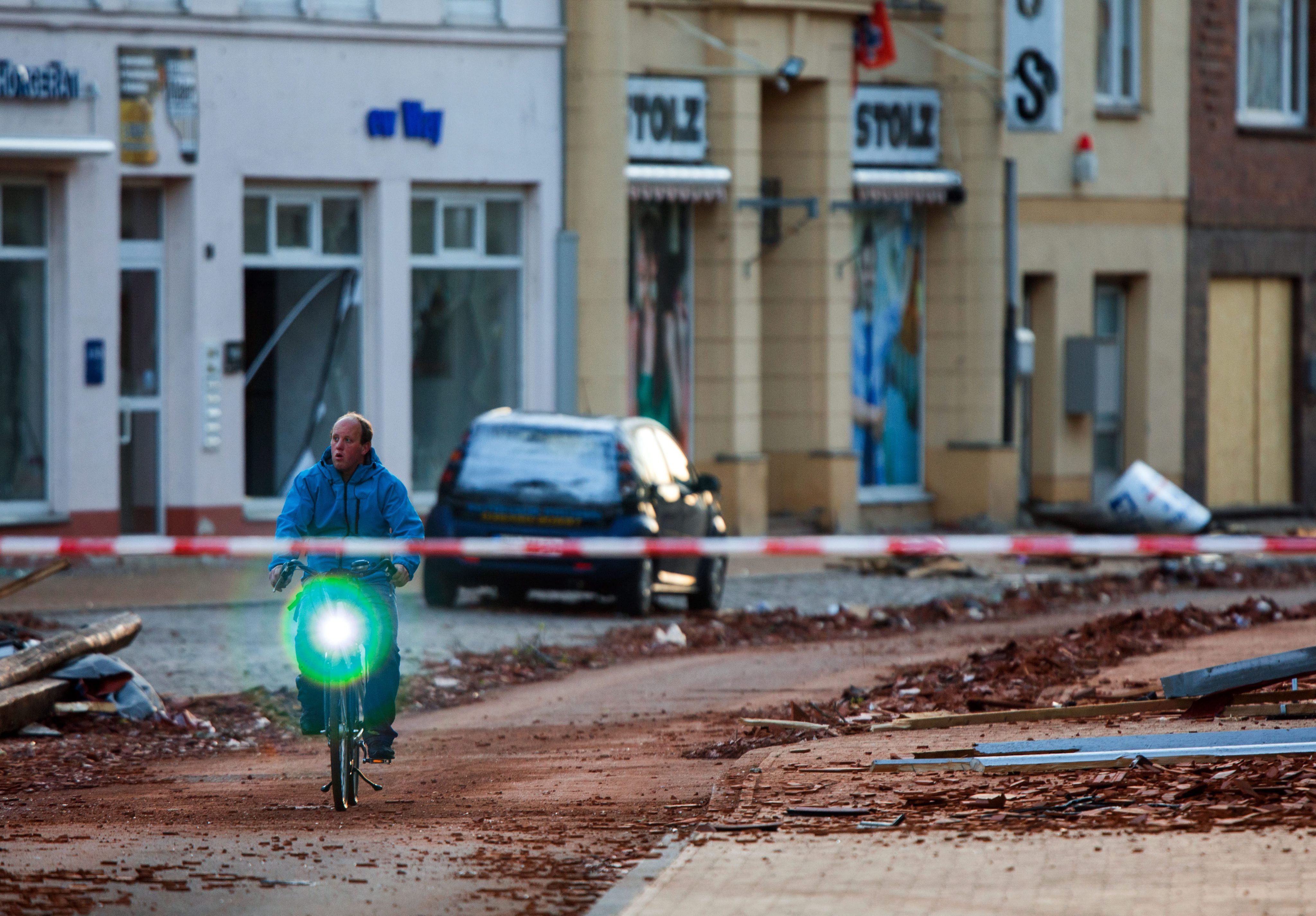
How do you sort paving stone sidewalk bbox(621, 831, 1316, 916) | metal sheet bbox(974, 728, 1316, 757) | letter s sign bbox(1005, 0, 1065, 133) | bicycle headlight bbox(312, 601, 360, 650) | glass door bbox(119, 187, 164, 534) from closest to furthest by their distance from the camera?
paving stone sidewalk bbox(621, 831, 1316, 916) → metal sheet bbox(974, 728, 1316, 757) → bicycle headlight bbox(312, 601, 360, 650) → glass door bbox(119, 187, 164, 534) → letter s sign bbox(1005, 0, 1065, 133)

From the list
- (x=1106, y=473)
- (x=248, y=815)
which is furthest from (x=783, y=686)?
(x=1106, y=473)

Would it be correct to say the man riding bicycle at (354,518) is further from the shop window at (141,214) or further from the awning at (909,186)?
the awning at (909,186)

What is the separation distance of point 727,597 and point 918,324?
27.6ft

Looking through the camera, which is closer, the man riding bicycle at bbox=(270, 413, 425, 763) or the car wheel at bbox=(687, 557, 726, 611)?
the man riding bicycle at bbox=(270, 413, 425, 763)

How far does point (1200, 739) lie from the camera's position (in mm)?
9070

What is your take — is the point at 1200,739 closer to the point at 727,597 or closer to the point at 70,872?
the point at 70,872

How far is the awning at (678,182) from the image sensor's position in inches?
926

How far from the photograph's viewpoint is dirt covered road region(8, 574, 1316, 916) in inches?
284

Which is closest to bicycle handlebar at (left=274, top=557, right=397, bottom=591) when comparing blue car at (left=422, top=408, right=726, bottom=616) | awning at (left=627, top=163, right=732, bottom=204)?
blue car at (left=422, top=408, right=726, bottom=616)

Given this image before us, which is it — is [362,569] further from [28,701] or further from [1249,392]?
[1249,392]

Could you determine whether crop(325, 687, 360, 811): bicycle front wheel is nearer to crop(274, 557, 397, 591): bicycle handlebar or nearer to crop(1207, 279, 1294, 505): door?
crop(274, 557, 397, 591): bicycle handlebar

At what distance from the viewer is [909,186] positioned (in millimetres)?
25906

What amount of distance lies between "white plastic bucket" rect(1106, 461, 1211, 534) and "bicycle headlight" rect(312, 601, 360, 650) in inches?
667

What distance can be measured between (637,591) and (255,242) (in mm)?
6555
